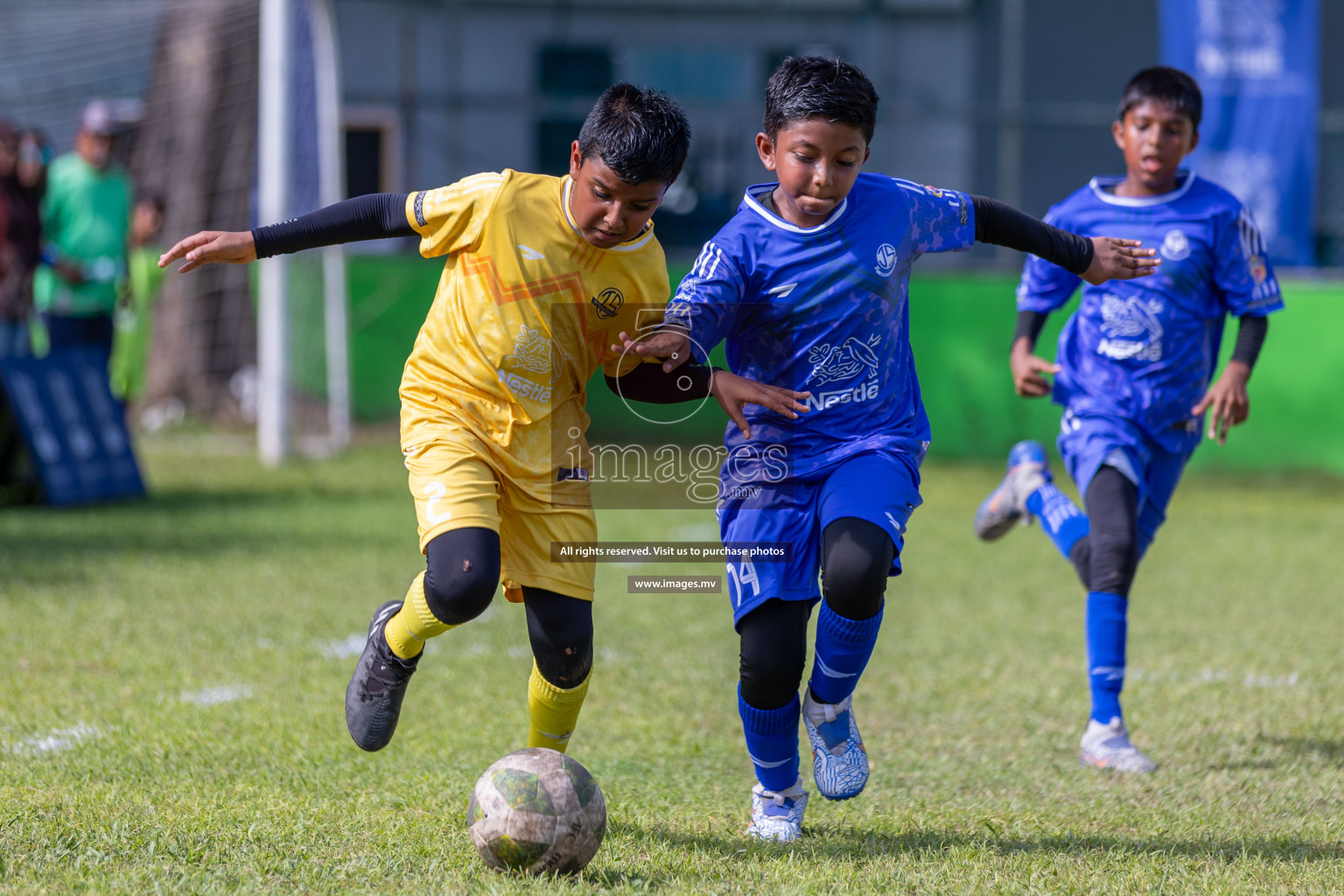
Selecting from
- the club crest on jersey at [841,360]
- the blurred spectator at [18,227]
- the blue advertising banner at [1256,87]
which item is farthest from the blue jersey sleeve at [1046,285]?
the blue advertising banner at [1256,87]

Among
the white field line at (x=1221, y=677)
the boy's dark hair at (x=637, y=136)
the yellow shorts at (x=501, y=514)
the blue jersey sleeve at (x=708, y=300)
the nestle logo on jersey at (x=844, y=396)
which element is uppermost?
the boy's dark hair at (x=637, y=136)

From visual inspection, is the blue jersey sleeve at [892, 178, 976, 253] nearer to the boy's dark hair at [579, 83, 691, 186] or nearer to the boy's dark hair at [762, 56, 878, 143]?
the boy's dark hair at [762, 56, 878, 143]

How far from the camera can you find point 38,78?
16.9 metres

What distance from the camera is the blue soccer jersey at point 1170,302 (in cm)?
468

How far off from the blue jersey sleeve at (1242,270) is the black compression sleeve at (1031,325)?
0.58 metres

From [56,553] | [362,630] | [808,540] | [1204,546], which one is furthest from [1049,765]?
[56,553]

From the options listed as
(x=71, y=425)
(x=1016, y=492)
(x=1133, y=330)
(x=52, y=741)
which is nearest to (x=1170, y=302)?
(x=1133, y=330)

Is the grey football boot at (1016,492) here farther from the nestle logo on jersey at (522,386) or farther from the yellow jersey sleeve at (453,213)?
the yellow jersey sleeve at (453,213)

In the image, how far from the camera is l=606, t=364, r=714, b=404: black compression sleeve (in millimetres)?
3480

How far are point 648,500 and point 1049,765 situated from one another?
519 cm

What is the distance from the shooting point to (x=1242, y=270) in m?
4.68

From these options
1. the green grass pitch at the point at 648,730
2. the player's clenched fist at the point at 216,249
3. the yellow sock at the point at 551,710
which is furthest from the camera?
the yellow sock at the point at 551,710

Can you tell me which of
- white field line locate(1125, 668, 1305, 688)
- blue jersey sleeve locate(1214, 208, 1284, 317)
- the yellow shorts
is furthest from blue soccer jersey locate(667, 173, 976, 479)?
white field line locate(1125, 668, 1305, 688)

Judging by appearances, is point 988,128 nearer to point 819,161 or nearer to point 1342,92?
point 1342,92
